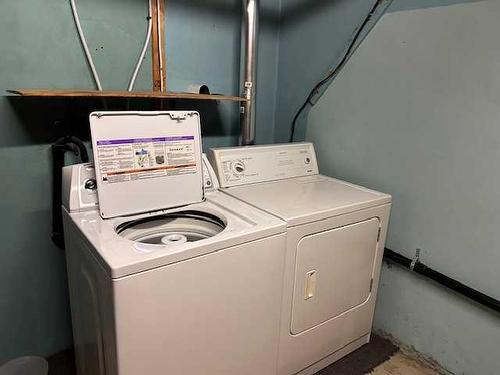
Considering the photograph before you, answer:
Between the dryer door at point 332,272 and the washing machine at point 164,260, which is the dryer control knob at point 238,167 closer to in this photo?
the washing machine at point 164,260

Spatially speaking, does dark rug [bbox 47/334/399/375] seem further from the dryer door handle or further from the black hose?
the black hose

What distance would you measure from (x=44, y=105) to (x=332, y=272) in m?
1.58

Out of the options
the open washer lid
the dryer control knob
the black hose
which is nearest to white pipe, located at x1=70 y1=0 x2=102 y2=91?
the black hose

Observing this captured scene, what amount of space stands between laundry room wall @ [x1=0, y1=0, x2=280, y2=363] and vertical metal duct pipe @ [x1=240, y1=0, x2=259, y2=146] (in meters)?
0.23

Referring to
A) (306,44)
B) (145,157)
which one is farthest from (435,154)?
(145,157)

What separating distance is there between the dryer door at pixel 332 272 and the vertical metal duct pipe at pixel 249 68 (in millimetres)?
916

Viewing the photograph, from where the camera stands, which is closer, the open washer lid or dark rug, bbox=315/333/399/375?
the open washer lid

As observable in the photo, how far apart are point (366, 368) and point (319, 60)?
71.9 inches

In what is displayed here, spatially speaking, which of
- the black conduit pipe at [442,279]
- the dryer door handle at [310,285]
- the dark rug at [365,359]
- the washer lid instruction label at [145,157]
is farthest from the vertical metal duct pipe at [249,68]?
the dark rug at [365,359]

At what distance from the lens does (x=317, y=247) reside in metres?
1.61

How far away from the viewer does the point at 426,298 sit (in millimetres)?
1878

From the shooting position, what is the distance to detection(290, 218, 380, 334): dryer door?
5.26 feet

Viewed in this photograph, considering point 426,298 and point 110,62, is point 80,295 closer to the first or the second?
point 110,62

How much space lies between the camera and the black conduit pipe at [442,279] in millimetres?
1602
